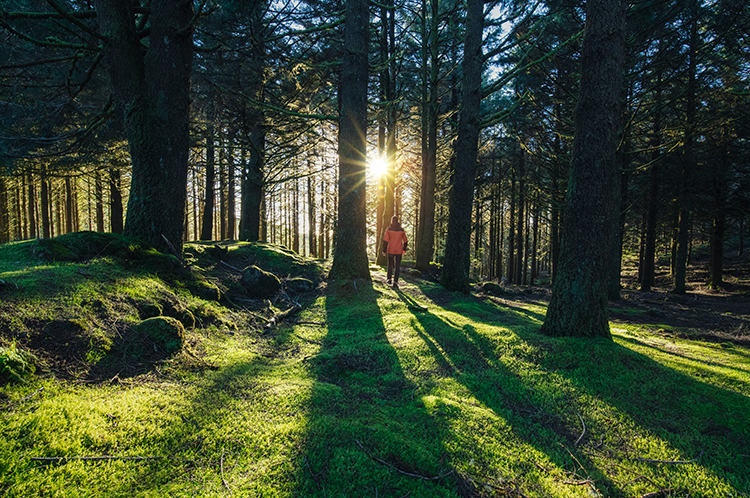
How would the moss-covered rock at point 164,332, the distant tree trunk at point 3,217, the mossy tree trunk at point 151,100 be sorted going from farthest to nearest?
the distant tree trunk at point 3,217, the mossy tree trunk at point 151,100, the moss-covered rock at point 164,332

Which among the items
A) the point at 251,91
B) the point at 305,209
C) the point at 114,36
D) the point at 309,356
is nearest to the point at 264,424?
the point at 309,356

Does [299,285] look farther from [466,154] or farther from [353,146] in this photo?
[466,154]

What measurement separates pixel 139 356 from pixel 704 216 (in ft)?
73.9

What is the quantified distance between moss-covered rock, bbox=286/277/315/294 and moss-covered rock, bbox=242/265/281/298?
68 cm

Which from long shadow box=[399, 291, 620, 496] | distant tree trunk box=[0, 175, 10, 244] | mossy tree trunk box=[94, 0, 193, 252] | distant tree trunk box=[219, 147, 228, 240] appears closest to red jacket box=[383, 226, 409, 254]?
long shadow box=[399, 291, 620, 496]

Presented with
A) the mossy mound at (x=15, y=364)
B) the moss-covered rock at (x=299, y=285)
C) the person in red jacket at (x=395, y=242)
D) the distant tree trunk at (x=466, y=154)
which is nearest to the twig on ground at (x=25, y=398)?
the mossy mound at (x=15, y=364)

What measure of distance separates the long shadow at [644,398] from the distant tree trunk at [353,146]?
13.9ft

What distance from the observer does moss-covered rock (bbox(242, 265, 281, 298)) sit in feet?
22.3

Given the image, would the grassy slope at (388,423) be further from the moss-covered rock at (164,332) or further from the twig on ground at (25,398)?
the moss-covered rock at (164,332)

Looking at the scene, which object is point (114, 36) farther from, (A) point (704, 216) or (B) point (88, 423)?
(A) point (704, 216)

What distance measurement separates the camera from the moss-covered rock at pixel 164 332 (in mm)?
3418

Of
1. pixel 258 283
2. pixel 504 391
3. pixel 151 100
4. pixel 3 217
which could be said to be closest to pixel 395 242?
pixel 258 283

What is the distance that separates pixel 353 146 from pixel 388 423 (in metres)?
6.79

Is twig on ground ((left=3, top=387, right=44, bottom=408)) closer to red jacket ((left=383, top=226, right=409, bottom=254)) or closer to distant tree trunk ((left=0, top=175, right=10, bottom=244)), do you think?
red jacket ((left=383, top=226, right=409, bottom=254))
